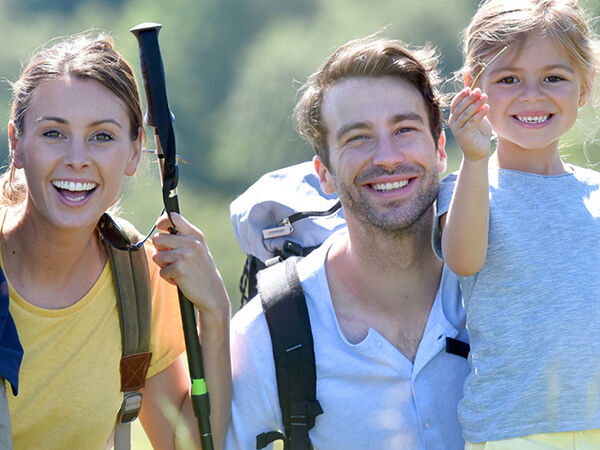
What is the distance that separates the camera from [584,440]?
266 centimetres

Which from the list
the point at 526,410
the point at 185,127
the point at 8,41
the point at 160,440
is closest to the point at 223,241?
the point at 185,127

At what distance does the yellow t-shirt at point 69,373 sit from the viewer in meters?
2.86

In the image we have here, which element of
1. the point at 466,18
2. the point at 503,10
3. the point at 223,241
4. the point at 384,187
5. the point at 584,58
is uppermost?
the point at 466,18

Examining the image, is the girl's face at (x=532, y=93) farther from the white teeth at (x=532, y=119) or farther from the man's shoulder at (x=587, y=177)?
the man's shoulder at (x=587, y=177)

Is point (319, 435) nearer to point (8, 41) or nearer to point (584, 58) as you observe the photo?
point (584, 58)

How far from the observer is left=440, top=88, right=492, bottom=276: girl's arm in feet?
8.31

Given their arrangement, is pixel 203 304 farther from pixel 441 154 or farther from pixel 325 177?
pixel 441 154

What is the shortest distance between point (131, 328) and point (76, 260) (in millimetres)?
326

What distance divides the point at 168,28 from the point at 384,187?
9.68 metres

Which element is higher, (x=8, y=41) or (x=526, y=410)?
(x=8, y=41)

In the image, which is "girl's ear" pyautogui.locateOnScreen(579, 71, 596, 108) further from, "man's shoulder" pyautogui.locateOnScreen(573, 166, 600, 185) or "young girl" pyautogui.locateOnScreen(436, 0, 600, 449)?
"man's shoulder" pyautogui.locateOnScreen(573, 166, 600, 185)

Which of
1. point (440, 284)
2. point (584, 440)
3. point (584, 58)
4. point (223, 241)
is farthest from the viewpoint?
point (223, 241)

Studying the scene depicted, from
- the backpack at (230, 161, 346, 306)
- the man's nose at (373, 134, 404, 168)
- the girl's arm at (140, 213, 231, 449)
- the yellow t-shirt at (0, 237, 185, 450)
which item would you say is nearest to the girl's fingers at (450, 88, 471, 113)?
the man's nose at (373, 134, 404, 168)

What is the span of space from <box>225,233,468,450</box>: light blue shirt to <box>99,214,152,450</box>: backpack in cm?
36
